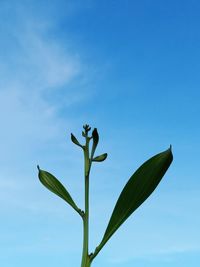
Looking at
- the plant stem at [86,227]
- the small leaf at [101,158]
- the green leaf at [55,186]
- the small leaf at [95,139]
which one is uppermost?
the small leaf at [95,139]

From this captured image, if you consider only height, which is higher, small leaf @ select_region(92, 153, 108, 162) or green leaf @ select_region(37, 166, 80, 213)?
small leaf @ select_region(92, 153, 108, 162)

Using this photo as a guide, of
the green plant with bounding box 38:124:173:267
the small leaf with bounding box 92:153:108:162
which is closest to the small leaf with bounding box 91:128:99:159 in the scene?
the small leaf with bounding box 92:153:108:162

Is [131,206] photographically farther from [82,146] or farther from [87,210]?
[82,146]

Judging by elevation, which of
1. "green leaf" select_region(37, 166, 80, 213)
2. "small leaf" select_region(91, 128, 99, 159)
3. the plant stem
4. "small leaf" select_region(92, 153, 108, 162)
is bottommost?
the plant stem

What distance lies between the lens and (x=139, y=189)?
1.29 metres

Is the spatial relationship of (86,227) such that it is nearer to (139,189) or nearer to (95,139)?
(139,189)

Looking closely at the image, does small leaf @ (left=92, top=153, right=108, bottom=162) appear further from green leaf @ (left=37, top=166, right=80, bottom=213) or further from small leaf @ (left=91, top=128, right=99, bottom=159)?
green leaf @ (left=37, top=166, right=80, bottom=213)

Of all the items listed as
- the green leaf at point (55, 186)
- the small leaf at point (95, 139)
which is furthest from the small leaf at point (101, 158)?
the green leaf at point (55, 186)

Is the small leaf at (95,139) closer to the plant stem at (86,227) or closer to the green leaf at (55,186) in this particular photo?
the plant stem at (86,227)

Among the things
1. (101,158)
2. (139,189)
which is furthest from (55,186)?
(139,189)

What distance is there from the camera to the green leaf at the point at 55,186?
1400 millimetres

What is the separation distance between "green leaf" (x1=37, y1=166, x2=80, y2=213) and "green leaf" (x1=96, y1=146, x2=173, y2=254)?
135 millimetres

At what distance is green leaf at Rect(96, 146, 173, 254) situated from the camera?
49.6 inches

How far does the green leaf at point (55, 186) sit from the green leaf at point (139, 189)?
13cm
